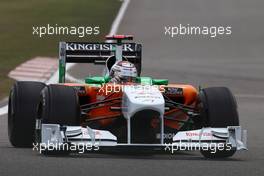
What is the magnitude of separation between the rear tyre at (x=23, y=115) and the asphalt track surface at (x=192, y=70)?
0.63 feet

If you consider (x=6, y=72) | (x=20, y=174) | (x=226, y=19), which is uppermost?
(x=226, y=19)

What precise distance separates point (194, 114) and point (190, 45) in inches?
932

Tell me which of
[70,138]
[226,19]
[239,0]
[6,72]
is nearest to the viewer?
[70,138]

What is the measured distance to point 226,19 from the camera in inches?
1683

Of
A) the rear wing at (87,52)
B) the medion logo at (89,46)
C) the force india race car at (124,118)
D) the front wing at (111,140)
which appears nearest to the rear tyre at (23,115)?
the force india race car at (124,118)

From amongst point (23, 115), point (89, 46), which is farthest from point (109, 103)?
point (89, 46)

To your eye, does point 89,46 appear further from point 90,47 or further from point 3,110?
point 3,110

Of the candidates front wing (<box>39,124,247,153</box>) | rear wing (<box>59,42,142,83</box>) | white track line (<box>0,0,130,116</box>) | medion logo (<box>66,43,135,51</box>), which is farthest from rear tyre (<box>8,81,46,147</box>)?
white track line (<box>0,0,130,116</box>)

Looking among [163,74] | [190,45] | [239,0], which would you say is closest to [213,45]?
[190,45]

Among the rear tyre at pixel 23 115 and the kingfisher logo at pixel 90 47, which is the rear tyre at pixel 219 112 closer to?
the rear tyre at pixel 23 115

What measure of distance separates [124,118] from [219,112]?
3.77 ft

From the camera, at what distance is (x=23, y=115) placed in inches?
501

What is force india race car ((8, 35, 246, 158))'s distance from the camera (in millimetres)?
11312

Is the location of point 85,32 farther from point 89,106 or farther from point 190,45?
point 89,106
